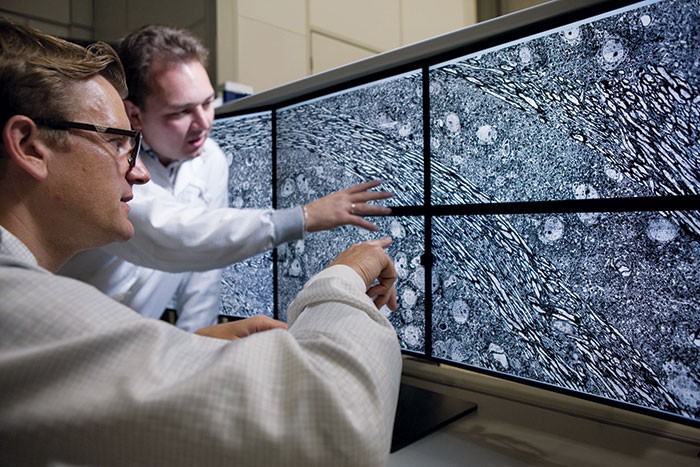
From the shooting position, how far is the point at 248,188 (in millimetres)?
1374

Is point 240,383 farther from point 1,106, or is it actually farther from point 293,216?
point 293,216

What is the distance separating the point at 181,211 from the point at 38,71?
1.86ft

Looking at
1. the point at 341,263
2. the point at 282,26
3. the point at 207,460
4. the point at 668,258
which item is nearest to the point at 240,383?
the point at 207,460

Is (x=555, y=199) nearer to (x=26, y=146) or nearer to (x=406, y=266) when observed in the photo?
(x=406, y=266)

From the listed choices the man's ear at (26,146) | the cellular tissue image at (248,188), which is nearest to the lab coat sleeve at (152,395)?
the man's ear at (26,146)

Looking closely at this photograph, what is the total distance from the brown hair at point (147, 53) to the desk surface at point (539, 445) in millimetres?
1030

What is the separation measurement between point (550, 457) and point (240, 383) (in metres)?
0.55

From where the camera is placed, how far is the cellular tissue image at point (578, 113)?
0.67 metres

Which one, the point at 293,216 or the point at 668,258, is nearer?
the point at 668,258

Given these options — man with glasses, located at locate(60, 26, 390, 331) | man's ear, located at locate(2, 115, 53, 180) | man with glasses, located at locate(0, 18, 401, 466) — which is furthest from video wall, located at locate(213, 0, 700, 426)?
man's ear, located at locate(2, 115, 53, 180)

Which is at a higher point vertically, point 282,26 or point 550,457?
point 282,26

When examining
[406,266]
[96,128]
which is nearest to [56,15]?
[96,128]

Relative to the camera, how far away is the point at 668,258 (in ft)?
2.24

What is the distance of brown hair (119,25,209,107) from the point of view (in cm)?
121
